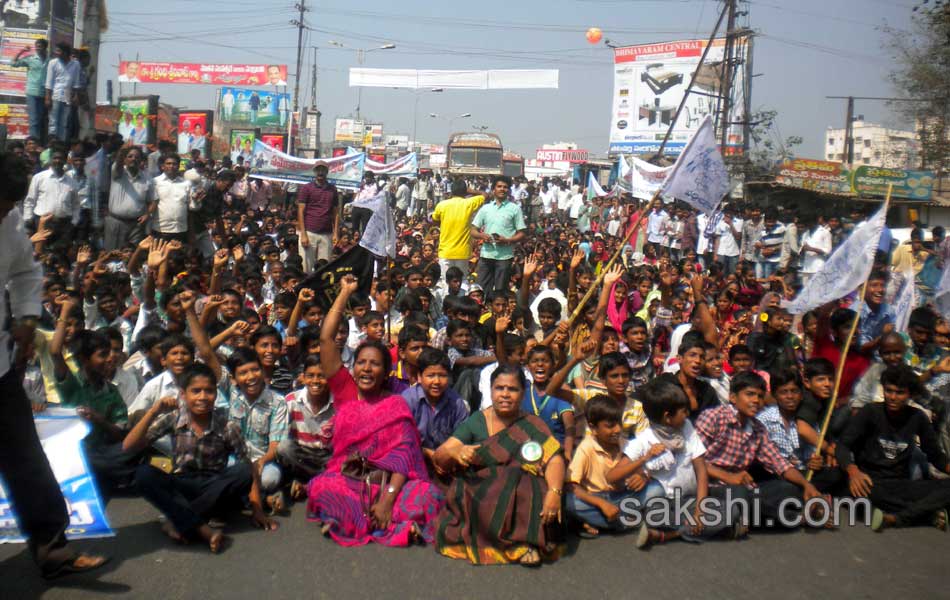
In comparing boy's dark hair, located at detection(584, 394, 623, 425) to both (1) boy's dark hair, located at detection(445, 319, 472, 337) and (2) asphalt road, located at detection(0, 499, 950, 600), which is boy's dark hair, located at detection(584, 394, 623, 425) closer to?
(2) asphalt road, located at detection(0, 499, 950, 600)

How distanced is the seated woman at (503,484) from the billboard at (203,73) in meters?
42.5

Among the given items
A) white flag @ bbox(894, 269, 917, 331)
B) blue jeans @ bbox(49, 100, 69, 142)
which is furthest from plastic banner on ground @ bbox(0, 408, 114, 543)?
blue jeans @ bbox(49, 100, 69, 142)

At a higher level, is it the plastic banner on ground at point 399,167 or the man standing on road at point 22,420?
the plastic banner on ground at point 399,167

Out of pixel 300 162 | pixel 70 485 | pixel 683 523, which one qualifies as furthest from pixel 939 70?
pixel 70 485

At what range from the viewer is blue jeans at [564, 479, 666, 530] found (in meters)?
4.40

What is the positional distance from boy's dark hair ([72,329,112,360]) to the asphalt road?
925mm

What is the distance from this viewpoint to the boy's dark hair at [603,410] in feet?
14.2

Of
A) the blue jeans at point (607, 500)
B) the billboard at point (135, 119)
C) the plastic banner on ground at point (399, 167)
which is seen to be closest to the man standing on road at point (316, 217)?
the blue jeans at point (607, 500)

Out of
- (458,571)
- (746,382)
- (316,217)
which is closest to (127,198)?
(316,217)

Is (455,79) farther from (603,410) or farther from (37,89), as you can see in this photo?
(603,410)

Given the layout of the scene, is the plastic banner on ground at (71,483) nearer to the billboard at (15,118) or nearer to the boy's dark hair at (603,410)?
the boy's dark hair at (603,410)

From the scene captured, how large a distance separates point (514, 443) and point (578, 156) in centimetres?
5832

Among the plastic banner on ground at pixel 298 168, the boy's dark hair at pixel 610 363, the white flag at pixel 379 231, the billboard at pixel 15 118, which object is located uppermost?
the billboard at pixel 15 118

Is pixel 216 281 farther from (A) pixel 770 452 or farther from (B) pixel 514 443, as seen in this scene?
(A) pixel 770 452
